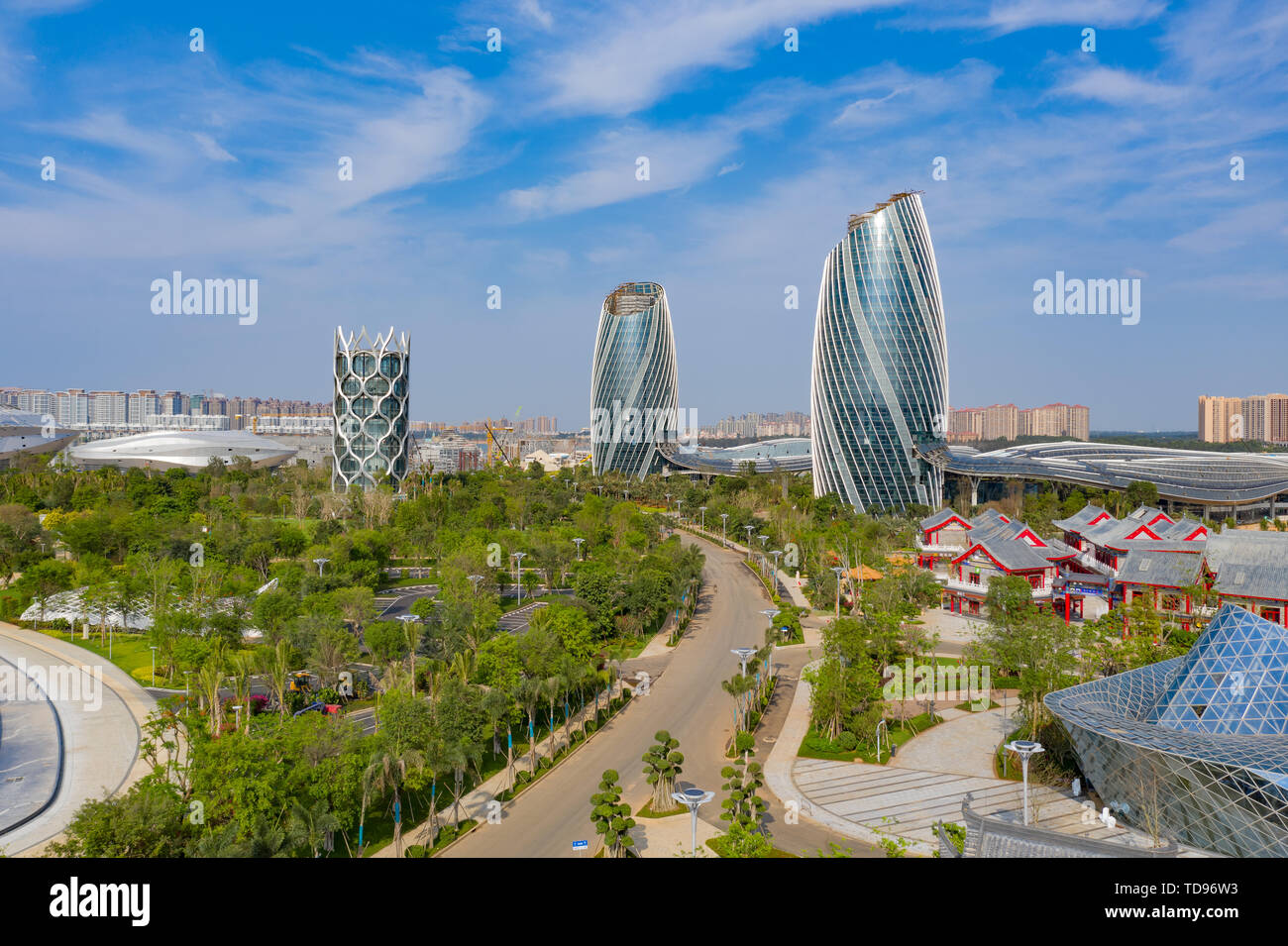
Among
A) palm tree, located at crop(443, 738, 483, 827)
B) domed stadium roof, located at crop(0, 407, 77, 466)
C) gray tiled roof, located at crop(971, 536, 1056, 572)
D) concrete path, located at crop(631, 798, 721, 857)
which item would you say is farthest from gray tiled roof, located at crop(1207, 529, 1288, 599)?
domed stadium roof, located at crop(0, 407, 77, 466)

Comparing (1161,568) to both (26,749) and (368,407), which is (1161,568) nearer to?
(26,749)

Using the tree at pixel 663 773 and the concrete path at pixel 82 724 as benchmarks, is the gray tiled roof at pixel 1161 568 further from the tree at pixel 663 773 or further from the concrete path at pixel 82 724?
the concrete path at pixel 82 724

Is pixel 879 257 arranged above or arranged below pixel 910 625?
above

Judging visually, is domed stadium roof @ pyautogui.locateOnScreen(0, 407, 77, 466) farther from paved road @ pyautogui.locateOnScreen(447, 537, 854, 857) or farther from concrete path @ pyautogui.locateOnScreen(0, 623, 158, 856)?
paved road @ pyautogui.locateOnScreen(447, 537, 854, 857)
